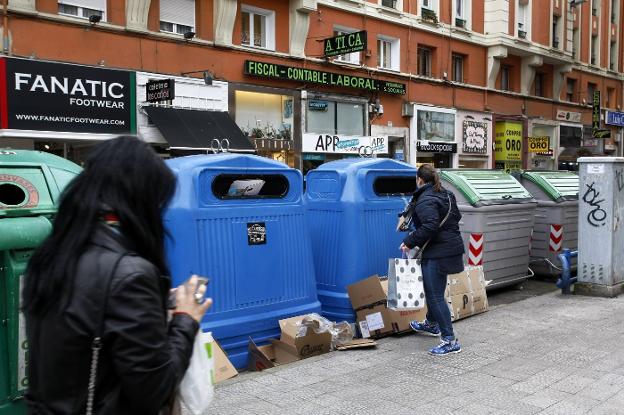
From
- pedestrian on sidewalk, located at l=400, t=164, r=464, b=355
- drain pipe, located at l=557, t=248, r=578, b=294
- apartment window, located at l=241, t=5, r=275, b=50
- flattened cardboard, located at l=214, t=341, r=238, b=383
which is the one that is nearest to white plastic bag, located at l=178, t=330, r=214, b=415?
flattened cardboard, located at l=214, t=341, r=238, b=383

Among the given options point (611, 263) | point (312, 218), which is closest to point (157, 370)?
point (312, 218)

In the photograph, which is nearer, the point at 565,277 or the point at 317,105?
the point at 565,277

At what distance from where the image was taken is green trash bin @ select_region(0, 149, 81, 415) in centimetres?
314

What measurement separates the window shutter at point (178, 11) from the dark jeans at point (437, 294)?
447 inches

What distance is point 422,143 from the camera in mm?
21062

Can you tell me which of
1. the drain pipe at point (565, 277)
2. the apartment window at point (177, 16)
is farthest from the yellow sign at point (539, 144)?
the drain pipe at point (565, 277)

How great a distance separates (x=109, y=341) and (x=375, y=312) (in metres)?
4.44

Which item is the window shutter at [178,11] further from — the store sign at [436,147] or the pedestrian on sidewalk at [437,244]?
the pedestrian on sidewalk at [437,244]

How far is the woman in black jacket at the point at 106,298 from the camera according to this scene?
1.57 meters

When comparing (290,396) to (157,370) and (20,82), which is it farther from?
(20,82)

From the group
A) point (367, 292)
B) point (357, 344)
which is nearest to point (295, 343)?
point (357, 344)

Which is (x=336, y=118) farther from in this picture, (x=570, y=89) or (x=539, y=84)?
(x=570, y=89)

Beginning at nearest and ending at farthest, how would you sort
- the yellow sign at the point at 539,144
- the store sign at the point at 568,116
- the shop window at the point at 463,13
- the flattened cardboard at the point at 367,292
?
the flattened cardboard at the point at 367,292 → the shop window at the point at 463,13 → the yellow sign at the point at 539,144 → the store sign at the point at 568,116

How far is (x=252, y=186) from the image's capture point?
5484mm
